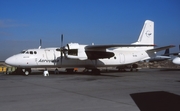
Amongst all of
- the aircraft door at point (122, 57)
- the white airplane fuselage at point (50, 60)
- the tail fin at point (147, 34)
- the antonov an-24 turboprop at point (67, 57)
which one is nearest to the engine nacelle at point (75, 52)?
the antonov an-24 turboprop at point (67, 57)

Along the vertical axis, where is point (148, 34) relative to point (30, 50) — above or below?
above

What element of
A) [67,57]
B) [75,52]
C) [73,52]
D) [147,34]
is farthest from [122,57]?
[67,57]

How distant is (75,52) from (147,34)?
13.3 metres

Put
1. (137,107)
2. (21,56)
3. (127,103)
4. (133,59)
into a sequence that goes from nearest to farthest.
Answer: (137,107), (127,103), (21,56), (133,59)

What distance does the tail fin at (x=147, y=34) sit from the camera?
110 ft

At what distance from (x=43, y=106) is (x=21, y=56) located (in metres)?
18.1

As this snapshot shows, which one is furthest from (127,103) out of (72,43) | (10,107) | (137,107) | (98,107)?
(72,43)

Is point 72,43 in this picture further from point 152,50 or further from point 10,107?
point 10,107

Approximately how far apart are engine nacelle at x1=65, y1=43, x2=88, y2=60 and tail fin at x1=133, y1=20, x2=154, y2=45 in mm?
11411

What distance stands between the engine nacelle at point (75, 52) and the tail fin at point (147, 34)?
11.4m

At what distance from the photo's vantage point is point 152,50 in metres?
31.6

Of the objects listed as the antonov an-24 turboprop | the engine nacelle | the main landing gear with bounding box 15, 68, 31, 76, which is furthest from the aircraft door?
the main landing gear with bounding box 15, 68, 31, 76

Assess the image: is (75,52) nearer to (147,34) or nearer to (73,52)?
(73,52)

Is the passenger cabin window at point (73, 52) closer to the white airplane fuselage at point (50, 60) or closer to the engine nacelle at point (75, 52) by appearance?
the engine nacelle at point (75, 52)
